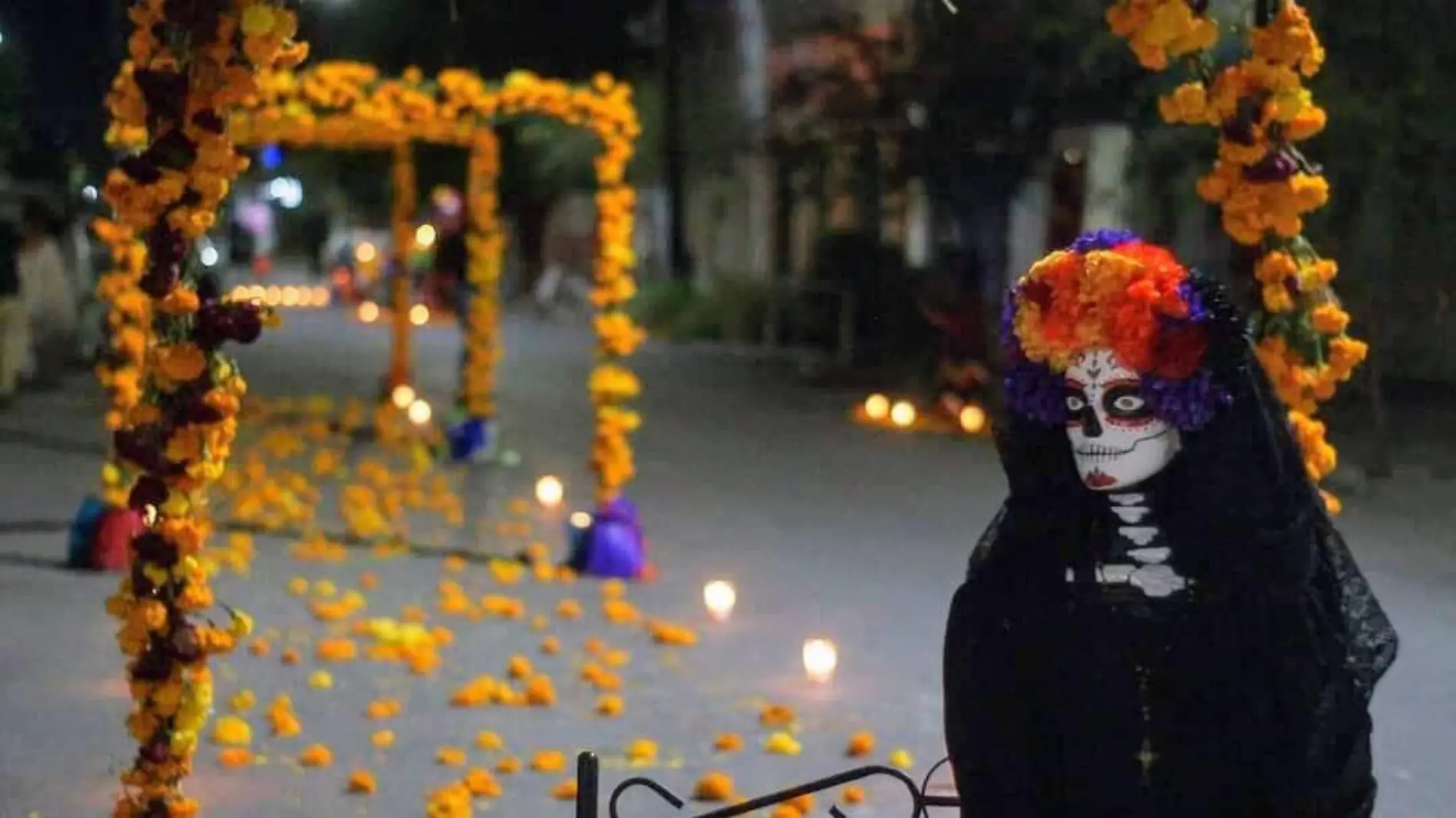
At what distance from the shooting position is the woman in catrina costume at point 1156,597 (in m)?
3.30

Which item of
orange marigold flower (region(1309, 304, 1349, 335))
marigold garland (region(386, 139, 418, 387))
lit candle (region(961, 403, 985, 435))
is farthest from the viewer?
lit candle (region(961, 403, 985, 435))

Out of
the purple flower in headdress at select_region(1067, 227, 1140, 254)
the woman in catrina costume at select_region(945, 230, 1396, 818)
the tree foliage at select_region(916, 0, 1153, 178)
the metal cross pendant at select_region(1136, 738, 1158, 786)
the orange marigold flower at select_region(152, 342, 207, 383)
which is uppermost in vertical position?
the tree foliage at select_region(916, 0, 1153, 178)

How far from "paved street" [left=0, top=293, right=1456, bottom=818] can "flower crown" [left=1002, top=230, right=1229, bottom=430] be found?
254 centimetres

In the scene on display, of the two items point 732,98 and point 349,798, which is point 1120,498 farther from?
point 732,98

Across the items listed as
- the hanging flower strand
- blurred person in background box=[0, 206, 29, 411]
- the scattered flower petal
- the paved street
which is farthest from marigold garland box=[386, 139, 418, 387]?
the hanging flower strand

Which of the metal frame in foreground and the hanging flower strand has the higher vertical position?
the hanging flower strand

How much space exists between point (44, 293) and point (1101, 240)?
16.5 meters

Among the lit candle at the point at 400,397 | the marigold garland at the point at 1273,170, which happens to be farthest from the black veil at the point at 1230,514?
the lit candle at the point at 400,397

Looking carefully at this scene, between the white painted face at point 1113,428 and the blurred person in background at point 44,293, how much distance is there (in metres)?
15.4

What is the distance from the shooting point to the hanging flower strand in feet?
14.8

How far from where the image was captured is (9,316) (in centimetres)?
1569

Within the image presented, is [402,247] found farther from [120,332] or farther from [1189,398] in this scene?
[1189,398]

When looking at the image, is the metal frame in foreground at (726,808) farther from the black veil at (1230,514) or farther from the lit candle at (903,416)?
the lit candle at (903,416)

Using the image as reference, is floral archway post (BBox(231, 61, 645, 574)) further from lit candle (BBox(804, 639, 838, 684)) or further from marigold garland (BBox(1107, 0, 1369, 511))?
marigold garland (BBox(1107, 0, 1369, 511))
